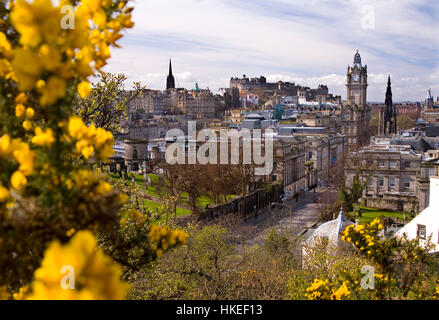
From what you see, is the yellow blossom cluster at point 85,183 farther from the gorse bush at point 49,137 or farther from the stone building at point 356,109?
the stone building at point 356,109

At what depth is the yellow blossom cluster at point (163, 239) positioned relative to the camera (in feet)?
14.5

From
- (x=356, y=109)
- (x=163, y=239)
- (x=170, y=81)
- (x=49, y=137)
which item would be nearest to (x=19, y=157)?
(x=49, y=137)

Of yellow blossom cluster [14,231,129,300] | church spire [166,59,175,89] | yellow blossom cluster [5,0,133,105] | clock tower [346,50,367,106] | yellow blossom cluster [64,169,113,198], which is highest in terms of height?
church spire [166,59,175,89]

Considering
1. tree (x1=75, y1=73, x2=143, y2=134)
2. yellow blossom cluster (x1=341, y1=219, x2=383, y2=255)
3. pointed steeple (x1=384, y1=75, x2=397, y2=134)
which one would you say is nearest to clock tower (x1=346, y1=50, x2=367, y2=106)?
pointed steeple (x1=384, y1=75, x2=397, y2=134)

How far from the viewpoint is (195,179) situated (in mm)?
31109

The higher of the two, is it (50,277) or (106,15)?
(106,15)

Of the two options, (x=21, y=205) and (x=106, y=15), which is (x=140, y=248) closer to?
(x=21, y=205)

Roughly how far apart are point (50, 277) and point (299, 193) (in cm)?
4280

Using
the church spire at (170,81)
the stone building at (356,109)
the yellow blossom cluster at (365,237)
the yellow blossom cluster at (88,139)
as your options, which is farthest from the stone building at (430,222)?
the church spire at (170,81)

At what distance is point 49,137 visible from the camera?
2.99 metres

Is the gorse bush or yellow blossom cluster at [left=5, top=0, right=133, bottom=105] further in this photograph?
the gorse bush

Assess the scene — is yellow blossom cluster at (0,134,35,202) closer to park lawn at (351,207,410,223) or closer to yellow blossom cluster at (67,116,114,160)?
yellow blossom cluster at (67,116,114,160)

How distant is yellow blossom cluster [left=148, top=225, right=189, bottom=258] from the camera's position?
4.43 meters
